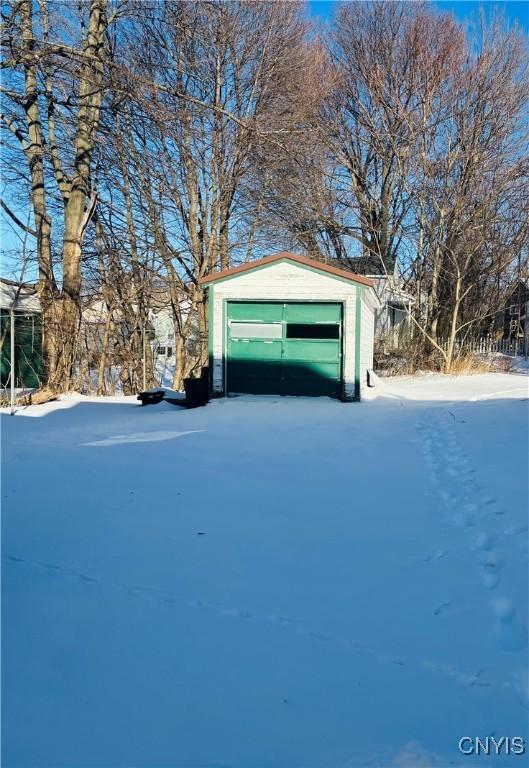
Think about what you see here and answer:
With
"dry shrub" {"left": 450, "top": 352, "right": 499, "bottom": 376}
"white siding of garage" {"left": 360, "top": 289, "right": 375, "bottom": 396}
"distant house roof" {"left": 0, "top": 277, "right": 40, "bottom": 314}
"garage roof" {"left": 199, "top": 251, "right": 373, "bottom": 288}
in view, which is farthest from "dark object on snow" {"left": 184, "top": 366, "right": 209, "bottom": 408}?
"dry shrub" {"left": 450, "top": 352, "right": 499, "bottom": 376}

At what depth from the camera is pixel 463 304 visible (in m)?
20.2

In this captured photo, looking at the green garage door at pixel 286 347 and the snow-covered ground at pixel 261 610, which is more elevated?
the green garage door at pixel 286 347

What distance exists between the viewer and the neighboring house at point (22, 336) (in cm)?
1445

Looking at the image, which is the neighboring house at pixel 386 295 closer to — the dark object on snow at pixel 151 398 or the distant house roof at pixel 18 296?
the dark object on snow at pixel 151 398

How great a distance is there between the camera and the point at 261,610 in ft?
9.14

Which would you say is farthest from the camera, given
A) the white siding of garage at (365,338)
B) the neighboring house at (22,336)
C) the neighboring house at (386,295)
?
→ the neighboring house at (386,295)

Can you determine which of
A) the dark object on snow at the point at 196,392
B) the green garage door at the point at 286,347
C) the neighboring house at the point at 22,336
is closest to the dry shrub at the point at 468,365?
the green garage door at the point at 286,347

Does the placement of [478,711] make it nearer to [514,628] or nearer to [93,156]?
[514,628]

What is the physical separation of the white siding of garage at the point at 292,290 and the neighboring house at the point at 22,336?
5.23m

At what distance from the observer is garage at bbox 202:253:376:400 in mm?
11023

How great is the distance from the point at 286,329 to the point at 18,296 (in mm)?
9367

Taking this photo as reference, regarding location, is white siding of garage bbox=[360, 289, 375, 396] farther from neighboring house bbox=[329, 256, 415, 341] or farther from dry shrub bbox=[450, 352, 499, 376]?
neighboring house bbox=[329, 256, 415, 341]

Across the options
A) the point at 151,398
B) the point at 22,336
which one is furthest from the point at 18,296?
the point at 151,398

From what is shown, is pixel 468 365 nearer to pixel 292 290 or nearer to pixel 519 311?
pixel 292 290
